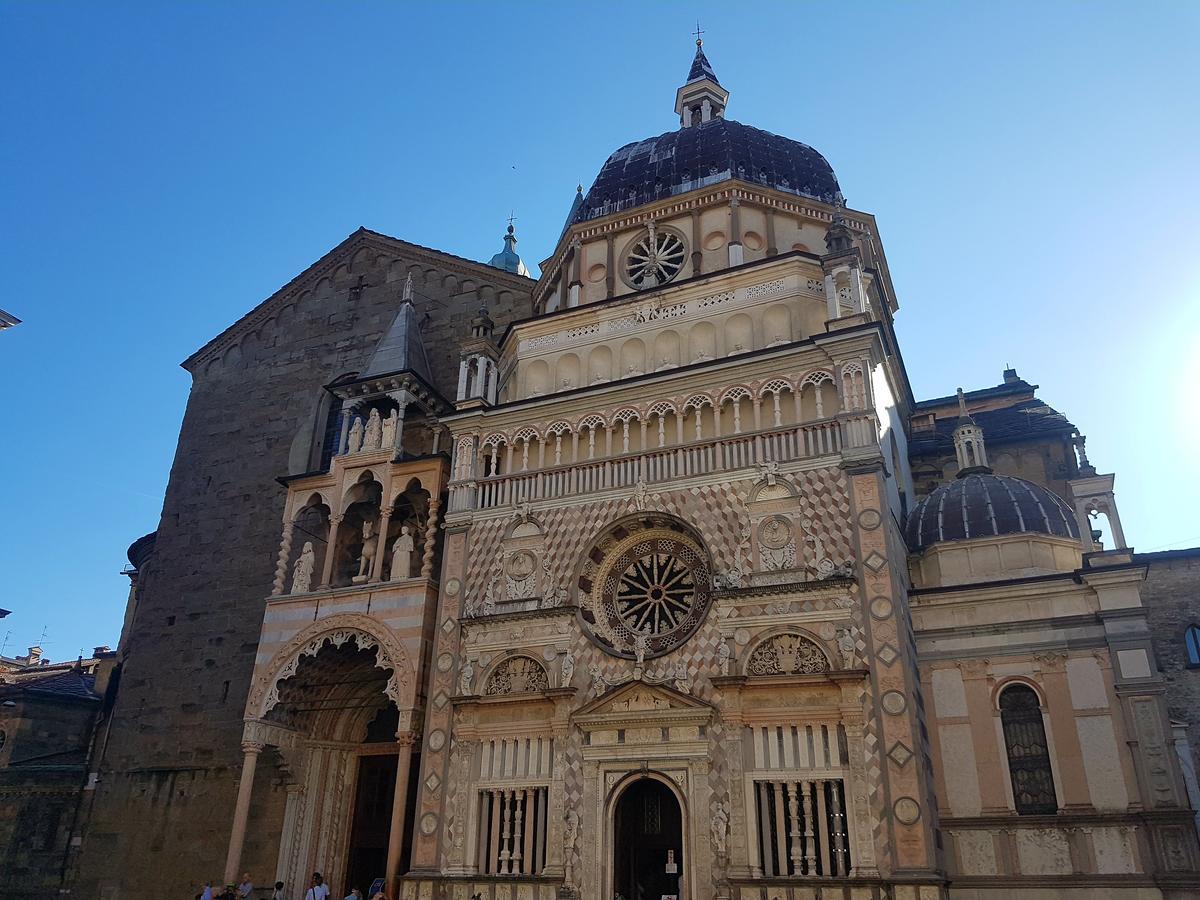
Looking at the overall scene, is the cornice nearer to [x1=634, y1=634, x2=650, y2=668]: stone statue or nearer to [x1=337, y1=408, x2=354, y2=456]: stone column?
[x1=337, y1=408, x2=354, y2=456]: stone column

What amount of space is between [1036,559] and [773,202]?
1065 cm

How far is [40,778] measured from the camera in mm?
27172

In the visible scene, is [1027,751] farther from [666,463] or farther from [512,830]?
[512,830]

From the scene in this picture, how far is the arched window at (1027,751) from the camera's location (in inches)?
637

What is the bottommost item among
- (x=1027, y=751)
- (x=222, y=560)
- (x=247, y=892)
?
(x=247, y=892)

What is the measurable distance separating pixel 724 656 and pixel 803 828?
3.09 meters

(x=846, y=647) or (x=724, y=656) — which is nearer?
(x=846, y=647)

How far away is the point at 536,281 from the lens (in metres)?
27.0

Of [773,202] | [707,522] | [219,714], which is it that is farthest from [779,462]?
[219,714]

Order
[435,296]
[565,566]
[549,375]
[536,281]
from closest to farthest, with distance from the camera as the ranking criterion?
[565,566] < [549,375] < [536,281] < [435,296]

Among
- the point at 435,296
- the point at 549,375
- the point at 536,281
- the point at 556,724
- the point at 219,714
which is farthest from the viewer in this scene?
the point at 435,296

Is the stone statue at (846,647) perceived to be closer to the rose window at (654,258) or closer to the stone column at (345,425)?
the rose window at (654,258)

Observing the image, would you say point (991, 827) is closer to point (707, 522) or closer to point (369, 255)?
point (707, 522)

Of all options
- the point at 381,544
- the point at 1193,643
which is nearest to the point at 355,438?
the point at 381,544
